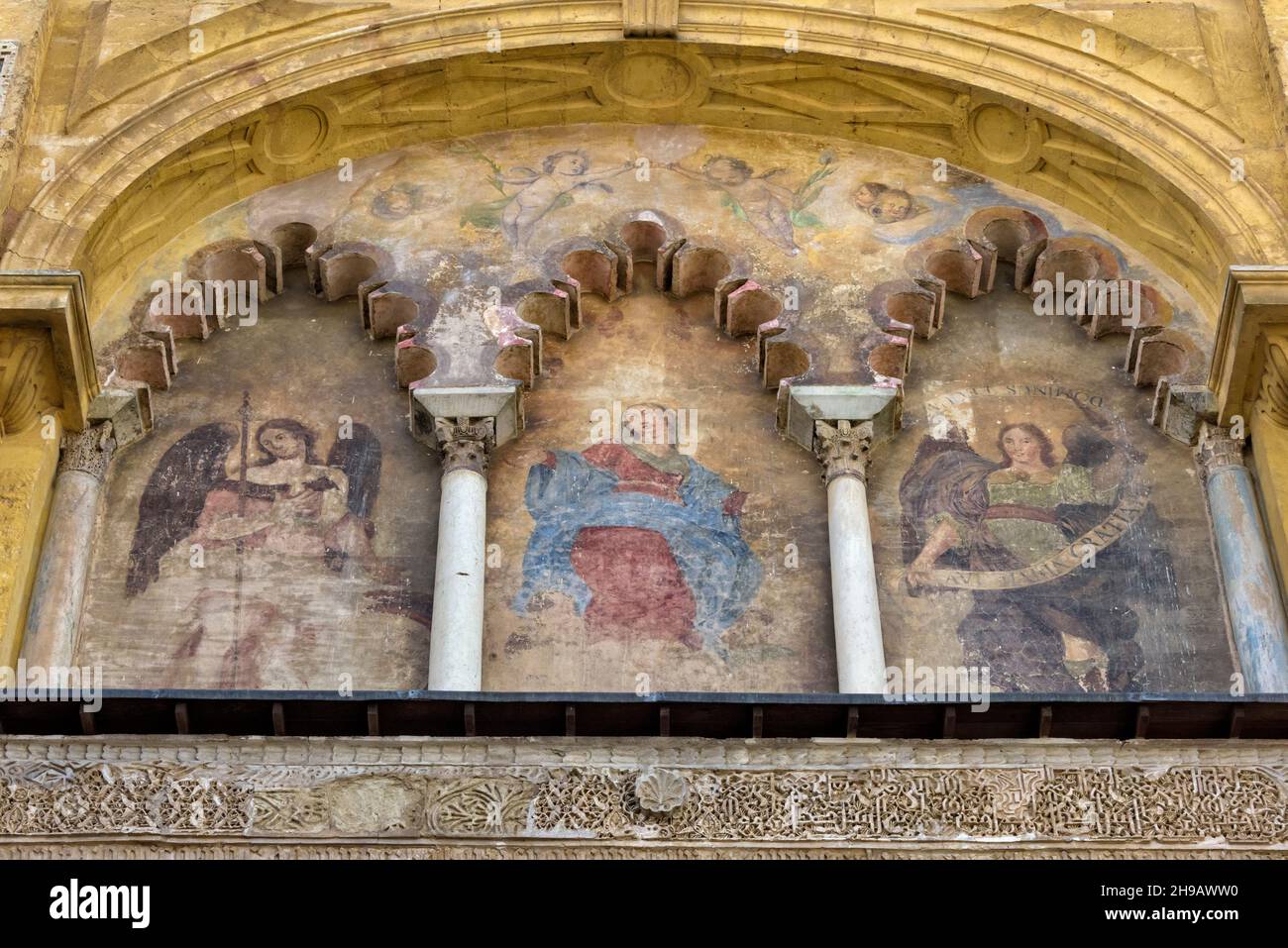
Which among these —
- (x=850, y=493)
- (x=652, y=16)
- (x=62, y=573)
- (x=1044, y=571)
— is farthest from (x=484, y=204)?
(x=1044, y=571)

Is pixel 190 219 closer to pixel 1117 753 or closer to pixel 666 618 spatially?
pixel 666 618

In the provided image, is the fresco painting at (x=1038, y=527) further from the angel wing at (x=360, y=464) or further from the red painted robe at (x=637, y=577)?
the angel wing at (x=360, y=464)

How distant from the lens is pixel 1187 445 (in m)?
13.1

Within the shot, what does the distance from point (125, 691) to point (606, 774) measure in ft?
6.36

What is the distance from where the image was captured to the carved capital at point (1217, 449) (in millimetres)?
12867

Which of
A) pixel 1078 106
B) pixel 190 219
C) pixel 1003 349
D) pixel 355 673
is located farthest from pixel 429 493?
pixel 1078 106

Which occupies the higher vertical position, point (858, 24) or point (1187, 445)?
point (858, 24)

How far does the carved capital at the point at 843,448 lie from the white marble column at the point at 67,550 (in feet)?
11.4

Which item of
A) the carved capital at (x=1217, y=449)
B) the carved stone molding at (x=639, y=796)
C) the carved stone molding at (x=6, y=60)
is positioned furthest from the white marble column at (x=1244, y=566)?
the carved stone molding at (x=6, y=60)

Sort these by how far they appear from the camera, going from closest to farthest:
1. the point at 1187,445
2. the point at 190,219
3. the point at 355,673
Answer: the point at 355,673, the point at 1187,445, the point at 190,219

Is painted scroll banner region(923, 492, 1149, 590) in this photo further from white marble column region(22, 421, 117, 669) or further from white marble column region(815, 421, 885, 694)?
white marble column region(22, 421, 117, 669)

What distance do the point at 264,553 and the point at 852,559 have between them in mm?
2806

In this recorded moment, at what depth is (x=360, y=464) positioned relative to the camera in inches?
516
